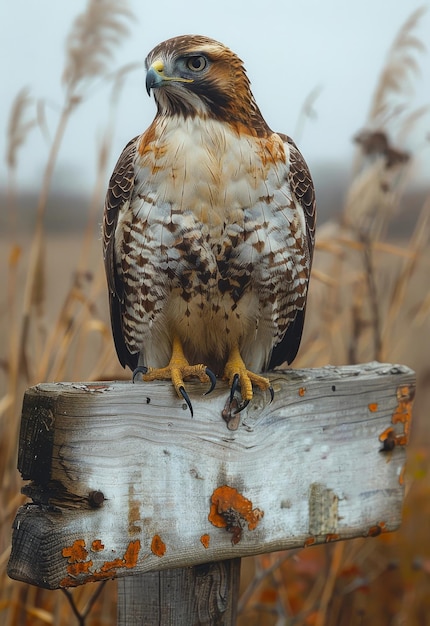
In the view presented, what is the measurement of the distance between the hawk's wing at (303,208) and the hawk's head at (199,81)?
5.7 inches

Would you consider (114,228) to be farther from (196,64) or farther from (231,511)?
(231,511)

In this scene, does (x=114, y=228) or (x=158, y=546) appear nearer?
(x=158, y=546)

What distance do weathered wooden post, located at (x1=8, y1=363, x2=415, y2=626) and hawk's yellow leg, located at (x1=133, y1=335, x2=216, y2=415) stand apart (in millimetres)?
31

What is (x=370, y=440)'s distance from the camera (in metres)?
1.67

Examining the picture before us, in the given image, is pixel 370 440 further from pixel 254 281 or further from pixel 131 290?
pixel 131 290

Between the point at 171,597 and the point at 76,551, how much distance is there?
1.19 feet

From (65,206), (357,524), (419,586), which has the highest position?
(65,206)

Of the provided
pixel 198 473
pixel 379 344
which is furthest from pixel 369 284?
pixel 198 473

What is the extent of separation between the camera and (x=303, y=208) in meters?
1.80

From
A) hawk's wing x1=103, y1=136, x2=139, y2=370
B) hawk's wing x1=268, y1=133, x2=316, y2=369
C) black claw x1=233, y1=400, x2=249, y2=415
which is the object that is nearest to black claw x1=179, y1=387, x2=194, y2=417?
black claw x1=233, y1=400, x2=249, y2=415

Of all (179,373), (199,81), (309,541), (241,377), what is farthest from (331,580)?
(199,81)

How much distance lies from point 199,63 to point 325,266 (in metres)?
1.30

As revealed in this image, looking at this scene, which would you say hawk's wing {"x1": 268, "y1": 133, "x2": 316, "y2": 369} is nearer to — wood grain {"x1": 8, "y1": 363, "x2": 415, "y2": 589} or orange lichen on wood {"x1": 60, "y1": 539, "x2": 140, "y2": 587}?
wood grain {"x1": 8, "y1": 363, "x2": 415, "y2": 589}

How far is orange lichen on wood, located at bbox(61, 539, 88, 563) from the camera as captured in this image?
1109mm
